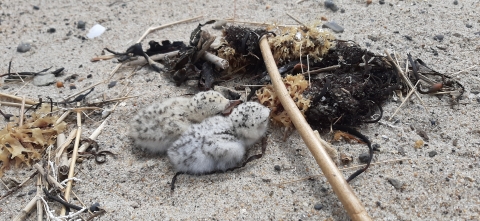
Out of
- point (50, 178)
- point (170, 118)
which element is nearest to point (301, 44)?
point (170, 118)

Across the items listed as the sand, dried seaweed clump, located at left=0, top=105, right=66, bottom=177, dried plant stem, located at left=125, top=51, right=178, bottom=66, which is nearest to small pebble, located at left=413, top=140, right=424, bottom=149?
the sand

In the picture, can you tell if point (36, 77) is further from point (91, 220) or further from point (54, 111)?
point (91, 220)

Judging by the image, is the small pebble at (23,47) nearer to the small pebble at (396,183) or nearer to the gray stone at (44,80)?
the gray stone at (44,80)

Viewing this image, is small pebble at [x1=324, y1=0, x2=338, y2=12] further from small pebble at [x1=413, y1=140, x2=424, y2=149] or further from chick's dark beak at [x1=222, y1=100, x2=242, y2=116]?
small pebble at [x1=413, y1=140, x2=424, y2=149]

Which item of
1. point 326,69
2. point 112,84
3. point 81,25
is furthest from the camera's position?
point 81,25

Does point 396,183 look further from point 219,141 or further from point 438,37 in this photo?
point 438,37

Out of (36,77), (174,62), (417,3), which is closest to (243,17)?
(174,62)
